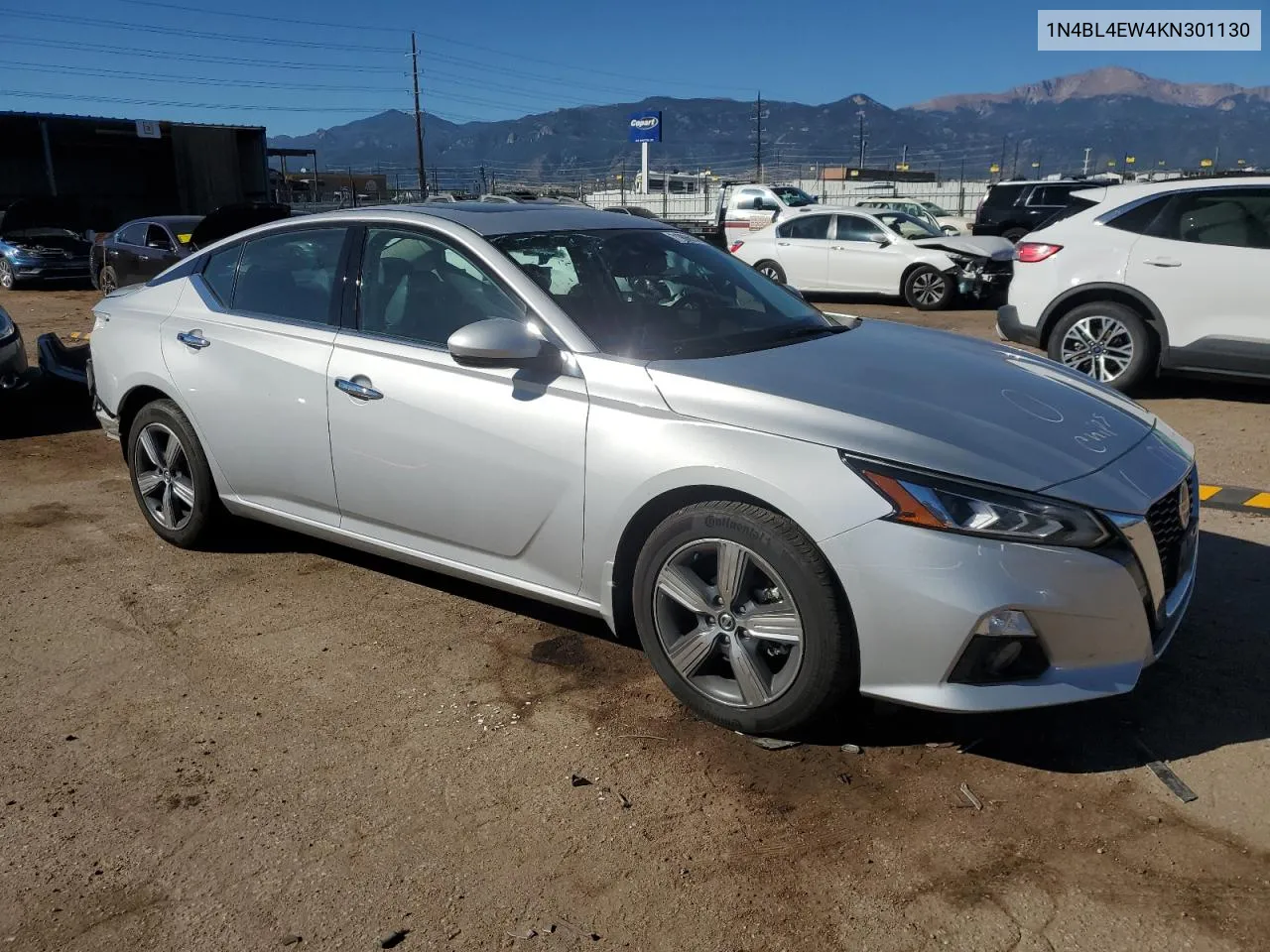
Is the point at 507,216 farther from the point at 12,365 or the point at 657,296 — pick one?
the point at 12,365

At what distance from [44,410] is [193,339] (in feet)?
16.4

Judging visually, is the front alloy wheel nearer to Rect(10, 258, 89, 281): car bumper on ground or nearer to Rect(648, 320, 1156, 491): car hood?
Rect(648, 320, 1156, 491): car hood

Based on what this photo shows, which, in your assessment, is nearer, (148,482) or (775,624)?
(775,624)

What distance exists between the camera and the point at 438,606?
4168mm

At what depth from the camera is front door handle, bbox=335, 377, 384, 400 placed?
3768 mm

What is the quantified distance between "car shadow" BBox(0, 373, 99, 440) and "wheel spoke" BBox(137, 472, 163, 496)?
345cm

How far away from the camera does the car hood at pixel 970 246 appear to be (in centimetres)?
1480

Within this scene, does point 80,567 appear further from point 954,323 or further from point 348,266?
point 954,323

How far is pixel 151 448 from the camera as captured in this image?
479cm

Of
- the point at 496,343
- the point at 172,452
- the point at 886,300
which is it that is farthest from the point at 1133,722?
the point at 886,300

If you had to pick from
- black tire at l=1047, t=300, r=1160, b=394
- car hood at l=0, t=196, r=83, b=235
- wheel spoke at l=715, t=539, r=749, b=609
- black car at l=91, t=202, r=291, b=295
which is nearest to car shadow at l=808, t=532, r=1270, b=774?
wheel spoke at l=715, t=539, r=749, b=609

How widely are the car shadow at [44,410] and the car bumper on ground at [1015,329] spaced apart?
7.23 metres

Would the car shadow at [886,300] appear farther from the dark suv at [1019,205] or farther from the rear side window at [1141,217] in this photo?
the dark suv at [1019,205]

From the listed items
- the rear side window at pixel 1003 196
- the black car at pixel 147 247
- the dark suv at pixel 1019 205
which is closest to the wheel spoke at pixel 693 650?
the black car at pixel 147 247
